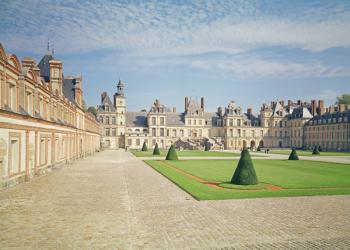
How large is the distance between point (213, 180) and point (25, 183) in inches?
411

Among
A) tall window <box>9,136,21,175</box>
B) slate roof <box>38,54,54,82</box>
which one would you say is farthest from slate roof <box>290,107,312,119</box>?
tall window <box>9,136,21,175</box>

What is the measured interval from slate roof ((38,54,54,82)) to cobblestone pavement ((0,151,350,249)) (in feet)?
64.5

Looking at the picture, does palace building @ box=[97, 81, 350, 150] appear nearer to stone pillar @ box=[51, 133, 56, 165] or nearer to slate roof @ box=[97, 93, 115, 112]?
slate roof @ box=[97, 93, 115, 112]

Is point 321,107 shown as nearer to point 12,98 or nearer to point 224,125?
point 224,125

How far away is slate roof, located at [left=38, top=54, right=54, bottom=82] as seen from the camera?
31.6 meters

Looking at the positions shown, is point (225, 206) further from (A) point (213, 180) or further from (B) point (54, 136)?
(B) point (54, 136)

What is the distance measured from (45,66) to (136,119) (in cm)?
4951

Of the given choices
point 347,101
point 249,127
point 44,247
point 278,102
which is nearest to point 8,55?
point 44,247

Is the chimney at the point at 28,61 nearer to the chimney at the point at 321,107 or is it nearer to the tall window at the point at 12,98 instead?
the tall window at the point at 12,98

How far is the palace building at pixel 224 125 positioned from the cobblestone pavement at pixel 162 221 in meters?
58.1

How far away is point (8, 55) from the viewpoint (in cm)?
1587

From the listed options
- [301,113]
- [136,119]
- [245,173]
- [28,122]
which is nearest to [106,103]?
[136,119]

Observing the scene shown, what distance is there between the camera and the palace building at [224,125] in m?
73.7

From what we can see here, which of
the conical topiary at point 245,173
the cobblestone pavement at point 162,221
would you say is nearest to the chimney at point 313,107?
the conical topiary at point 245,173
